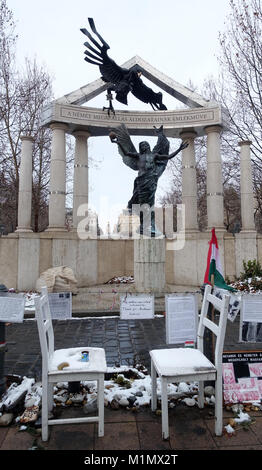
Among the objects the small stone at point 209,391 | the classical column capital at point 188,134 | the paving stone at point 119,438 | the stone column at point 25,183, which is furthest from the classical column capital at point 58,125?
the paving stone at point 119,438

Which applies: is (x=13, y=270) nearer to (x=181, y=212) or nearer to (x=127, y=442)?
(x=181, y=212)

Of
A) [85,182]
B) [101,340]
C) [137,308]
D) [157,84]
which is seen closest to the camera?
[137,308]

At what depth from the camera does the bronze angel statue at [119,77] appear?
997 cm

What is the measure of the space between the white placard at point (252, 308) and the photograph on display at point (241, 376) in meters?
0.33

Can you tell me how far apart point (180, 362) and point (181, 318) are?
825mm

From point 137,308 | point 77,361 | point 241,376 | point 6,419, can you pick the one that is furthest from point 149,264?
point 6,419

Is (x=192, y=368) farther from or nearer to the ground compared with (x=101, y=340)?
farther from the ground

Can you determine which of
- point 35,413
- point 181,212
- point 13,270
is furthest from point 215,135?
point 35,413

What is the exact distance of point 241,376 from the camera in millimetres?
2811

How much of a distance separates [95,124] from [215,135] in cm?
465

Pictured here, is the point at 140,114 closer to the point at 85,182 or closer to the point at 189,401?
the point at 85,182

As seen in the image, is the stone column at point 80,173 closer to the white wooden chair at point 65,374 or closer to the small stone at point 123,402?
the small stone at point 123,402

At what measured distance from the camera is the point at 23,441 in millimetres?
2287

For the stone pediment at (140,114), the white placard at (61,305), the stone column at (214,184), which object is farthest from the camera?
the stone column at (214,184)
